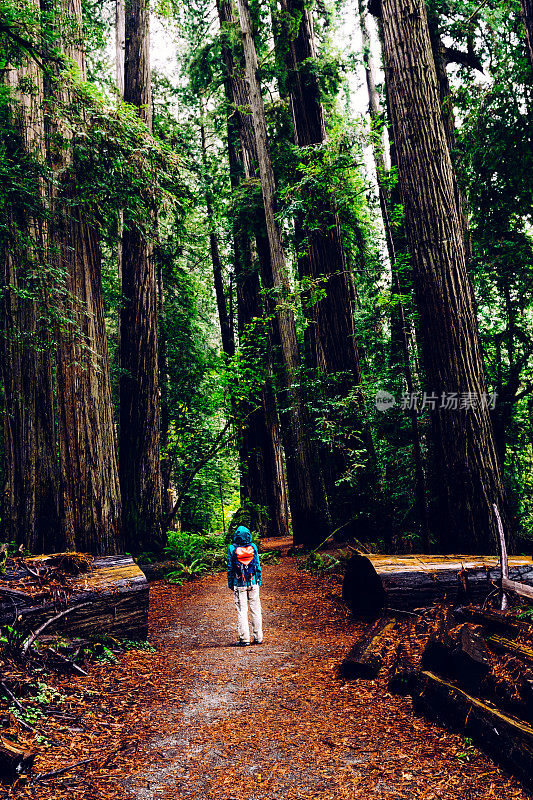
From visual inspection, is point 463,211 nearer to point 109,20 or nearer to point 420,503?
point 420,503

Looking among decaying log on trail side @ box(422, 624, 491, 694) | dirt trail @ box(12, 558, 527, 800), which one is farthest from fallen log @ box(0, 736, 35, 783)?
decaying log on trail side @ box(422, 624, 491, 694)

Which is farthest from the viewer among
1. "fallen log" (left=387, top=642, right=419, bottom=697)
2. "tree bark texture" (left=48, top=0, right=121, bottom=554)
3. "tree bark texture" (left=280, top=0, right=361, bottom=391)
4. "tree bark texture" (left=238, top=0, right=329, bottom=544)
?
"tree bark texture" (left=238, top=0, right=329, bottom=544)

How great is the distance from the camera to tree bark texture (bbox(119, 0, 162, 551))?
36.0 feet

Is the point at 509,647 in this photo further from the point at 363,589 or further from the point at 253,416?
the point at 253,416

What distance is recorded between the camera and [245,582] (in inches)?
249

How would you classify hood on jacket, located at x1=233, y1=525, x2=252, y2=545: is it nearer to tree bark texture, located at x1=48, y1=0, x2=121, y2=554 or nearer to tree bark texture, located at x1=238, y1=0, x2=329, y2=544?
tree bark texture, located at x1=48, y1=0, x2=121, y2=554

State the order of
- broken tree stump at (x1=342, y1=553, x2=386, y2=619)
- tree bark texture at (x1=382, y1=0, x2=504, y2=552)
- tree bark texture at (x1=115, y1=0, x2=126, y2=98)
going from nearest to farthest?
broken tree stump at (x1=342, y1=553, x2=386, y2=619)
tree bark texture at (x1=382, y1=0, x2=504, y2=552)
tree bark texture at (x1=115, y1=0, x2=126, y2=98)

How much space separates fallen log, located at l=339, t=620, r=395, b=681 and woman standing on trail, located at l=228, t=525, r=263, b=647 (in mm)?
1651

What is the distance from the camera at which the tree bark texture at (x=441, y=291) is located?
6176mm

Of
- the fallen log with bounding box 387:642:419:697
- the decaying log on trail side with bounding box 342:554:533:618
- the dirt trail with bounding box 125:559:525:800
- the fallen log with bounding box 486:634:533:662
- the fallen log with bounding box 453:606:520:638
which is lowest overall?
the dirt trail with bounding box 125:559:525:800

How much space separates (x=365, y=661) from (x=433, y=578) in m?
1.19

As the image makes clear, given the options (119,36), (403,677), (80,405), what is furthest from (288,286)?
(119,36)

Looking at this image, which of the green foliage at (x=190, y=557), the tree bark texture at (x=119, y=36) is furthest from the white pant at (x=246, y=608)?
the tree bark texture at (x=119, y=36)

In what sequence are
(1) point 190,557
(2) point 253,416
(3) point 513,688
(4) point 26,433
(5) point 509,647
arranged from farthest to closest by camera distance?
(2) point 253,416 → (1) point 190,557 → (4) point 26,433 → (5) point 509,647 → (3) point 513,688
